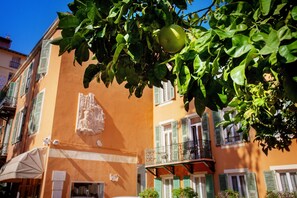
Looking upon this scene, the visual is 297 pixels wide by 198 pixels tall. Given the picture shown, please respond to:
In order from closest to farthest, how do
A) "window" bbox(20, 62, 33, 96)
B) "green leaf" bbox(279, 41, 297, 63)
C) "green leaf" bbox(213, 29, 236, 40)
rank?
"green leaf" bbox(279, 41, 297, 63), "green leaf" bbox(213, 29, 236, 40), "window" bbox(20, 62, 33, 96)

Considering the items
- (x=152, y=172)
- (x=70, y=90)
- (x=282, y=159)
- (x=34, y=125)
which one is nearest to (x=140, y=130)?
(x=152, y=172)

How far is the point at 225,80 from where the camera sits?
1398 millimetres

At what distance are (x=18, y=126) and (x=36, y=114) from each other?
3.72 metres

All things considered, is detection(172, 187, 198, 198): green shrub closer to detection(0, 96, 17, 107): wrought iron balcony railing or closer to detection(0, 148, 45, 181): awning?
detection(0, 148, 45, 181): awning

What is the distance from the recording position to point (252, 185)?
35.2 feet

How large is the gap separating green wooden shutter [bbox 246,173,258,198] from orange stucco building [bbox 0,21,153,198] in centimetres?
581

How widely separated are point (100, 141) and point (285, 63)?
12692 mm

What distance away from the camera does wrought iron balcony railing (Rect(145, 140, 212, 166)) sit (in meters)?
12.8

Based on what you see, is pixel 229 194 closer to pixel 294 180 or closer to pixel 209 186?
pixel 209 186

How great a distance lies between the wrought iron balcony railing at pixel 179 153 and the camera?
42.0ft

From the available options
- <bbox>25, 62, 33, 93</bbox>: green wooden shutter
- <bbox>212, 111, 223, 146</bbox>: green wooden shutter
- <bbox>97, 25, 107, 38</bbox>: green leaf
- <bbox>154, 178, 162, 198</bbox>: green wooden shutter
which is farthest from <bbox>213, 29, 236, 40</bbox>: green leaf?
<bbox>25, 62, 33, 93</bbox>: green wooden shutter

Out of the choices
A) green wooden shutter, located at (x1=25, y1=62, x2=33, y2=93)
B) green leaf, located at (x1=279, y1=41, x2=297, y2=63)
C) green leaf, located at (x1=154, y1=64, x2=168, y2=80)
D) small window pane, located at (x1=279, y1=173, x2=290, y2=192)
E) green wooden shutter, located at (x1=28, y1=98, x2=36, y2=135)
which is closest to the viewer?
green leaf, located at (x1=279, y1=41, x2=297, y2=63)

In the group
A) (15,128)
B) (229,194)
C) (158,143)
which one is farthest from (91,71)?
(15,128)

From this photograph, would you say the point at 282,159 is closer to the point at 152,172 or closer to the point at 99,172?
the point at 152,172
